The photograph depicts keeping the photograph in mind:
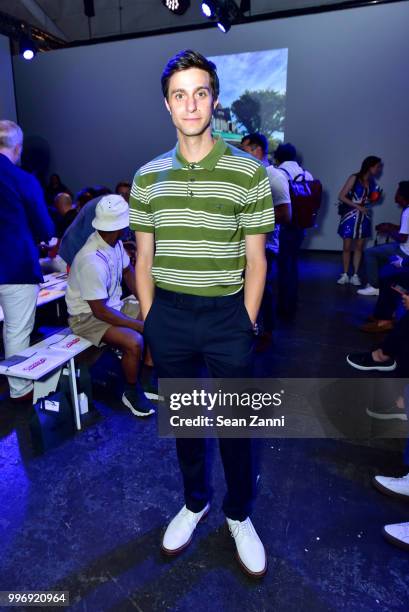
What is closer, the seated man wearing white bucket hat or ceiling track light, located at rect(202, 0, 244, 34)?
the seated man wearing white bucket hat

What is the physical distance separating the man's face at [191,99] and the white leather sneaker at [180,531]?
1.44 metres

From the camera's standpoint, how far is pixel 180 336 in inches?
55.8

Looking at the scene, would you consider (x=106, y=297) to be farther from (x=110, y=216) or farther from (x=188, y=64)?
(x=188, y=64)

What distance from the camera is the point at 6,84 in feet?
27.8

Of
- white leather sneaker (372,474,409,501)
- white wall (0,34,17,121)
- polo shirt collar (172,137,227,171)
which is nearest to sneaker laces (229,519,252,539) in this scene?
white leather sneaker (372,474,409,501)

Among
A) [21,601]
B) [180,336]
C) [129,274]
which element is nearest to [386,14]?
[129,274]

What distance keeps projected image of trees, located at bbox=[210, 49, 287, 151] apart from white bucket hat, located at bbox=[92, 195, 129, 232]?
16.1 ft

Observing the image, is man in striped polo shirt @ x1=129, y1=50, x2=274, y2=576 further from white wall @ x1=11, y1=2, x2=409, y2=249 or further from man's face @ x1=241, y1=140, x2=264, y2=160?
white wall @ x1=11, y1=2, x2=409, y2=249

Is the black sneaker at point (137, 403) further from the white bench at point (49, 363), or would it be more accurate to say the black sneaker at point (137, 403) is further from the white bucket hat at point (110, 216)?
the white bucket hat at point (110, 216)

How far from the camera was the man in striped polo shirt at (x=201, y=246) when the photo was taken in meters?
1.27

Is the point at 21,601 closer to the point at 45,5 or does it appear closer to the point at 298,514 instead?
the point at 298,514

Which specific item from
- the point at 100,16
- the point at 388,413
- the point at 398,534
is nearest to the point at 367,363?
the point at 388,413

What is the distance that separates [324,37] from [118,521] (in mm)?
7206

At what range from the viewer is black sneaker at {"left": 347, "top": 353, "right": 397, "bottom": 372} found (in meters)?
2.96
